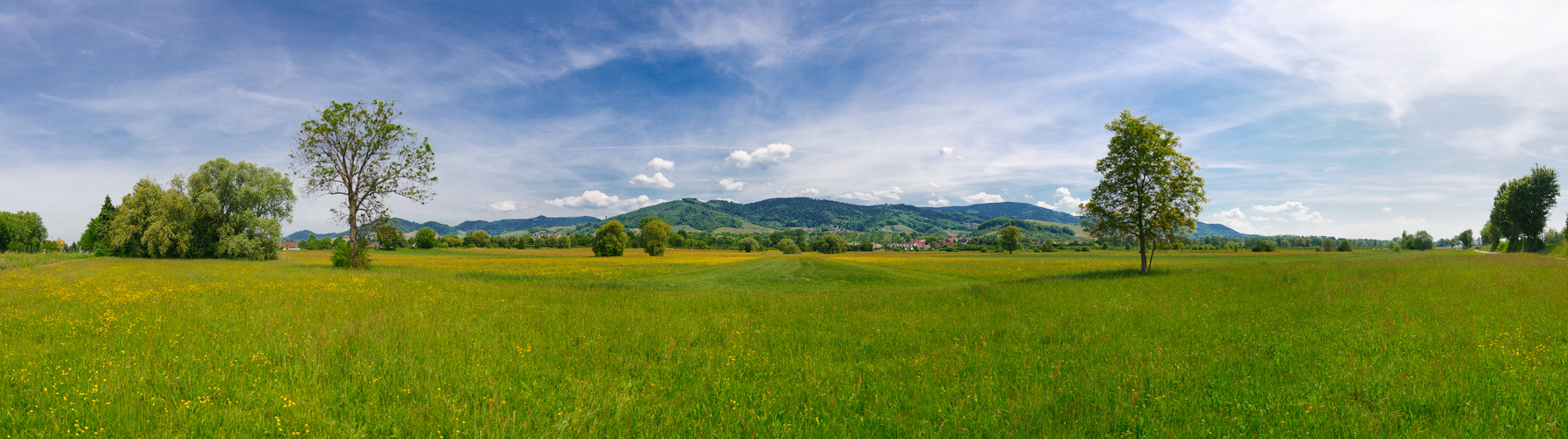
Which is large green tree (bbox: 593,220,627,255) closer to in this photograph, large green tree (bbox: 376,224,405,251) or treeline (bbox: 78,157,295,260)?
treeline (bbox: 78,157,295,260)

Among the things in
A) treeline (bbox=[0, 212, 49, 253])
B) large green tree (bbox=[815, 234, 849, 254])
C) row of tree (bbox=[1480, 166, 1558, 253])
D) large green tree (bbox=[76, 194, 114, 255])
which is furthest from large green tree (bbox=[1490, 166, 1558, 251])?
Answer: treeline (bbox=[0, 212, 49, 253])

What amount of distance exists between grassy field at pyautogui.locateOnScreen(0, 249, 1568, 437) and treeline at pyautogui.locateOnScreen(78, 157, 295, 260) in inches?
1616

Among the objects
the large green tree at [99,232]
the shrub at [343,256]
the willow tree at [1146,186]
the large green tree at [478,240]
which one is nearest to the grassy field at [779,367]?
the willow tree at [1146,186]

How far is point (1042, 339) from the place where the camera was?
369 inches

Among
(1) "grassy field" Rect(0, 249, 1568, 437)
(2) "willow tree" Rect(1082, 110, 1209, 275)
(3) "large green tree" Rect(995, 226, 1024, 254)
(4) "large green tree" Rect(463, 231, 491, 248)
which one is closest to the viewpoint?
(1) "grassy field" Rect(0, 249, 1568, 437)

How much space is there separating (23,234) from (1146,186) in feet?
504

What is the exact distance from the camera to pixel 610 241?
80.3 m

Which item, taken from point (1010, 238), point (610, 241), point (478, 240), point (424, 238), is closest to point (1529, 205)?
point (1010, 238)

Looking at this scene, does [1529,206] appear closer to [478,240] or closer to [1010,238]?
[1010,238]

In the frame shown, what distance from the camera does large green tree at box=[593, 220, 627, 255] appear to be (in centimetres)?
8019

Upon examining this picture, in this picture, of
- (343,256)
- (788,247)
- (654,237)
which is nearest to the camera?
(343,256)

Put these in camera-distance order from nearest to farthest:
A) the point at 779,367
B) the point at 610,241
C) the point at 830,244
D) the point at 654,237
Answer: the point at 779,367 → the point at 610,241 → the point at 654,237 → the point at 830,244

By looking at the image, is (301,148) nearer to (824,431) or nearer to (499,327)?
(499,327)

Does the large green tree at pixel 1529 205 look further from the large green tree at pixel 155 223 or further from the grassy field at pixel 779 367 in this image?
the large green tree at pixel 155 223
